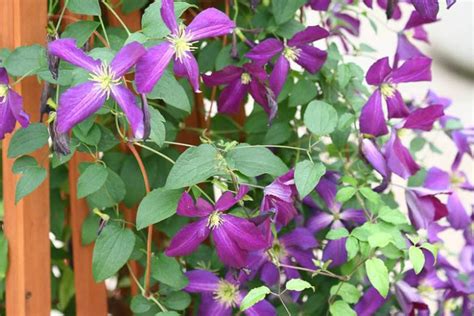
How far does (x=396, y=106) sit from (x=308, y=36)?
0.52ft

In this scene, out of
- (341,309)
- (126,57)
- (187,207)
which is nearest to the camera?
(126,57)

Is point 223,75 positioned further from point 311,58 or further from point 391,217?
point 391,217

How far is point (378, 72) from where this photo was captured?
1.13m

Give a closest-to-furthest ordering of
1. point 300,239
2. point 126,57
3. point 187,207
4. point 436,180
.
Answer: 1. point 126,57
2. point 187,207
3. point 300,239
4. point 436,180

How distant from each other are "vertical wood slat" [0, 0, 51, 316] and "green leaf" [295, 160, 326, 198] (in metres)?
0.35

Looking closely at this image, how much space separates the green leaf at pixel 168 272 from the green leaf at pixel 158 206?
5.3 inches

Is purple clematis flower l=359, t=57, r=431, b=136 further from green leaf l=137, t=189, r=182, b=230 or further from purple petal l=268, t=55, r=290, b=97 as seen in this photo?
green leaf l=137, t=189, r=182, b=230

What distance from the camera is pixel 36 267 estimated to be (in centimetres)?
113

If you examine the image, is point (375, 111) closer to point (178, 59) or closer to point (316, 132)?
point (316, 132)

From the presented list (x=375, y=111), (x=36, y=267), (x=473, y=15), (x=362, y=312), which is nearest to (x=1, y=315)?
(x=36, y=267)

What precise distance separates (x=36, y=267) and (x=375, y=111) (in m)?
0.50

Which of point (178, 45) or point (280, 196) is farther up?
point (178, 45)

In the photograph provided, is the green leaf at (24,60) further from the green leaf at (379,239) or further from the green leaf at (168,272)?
the green leaf at (379,239)


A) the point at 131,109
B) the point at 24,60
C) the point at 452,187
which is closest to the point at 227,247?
the point at 131,109
